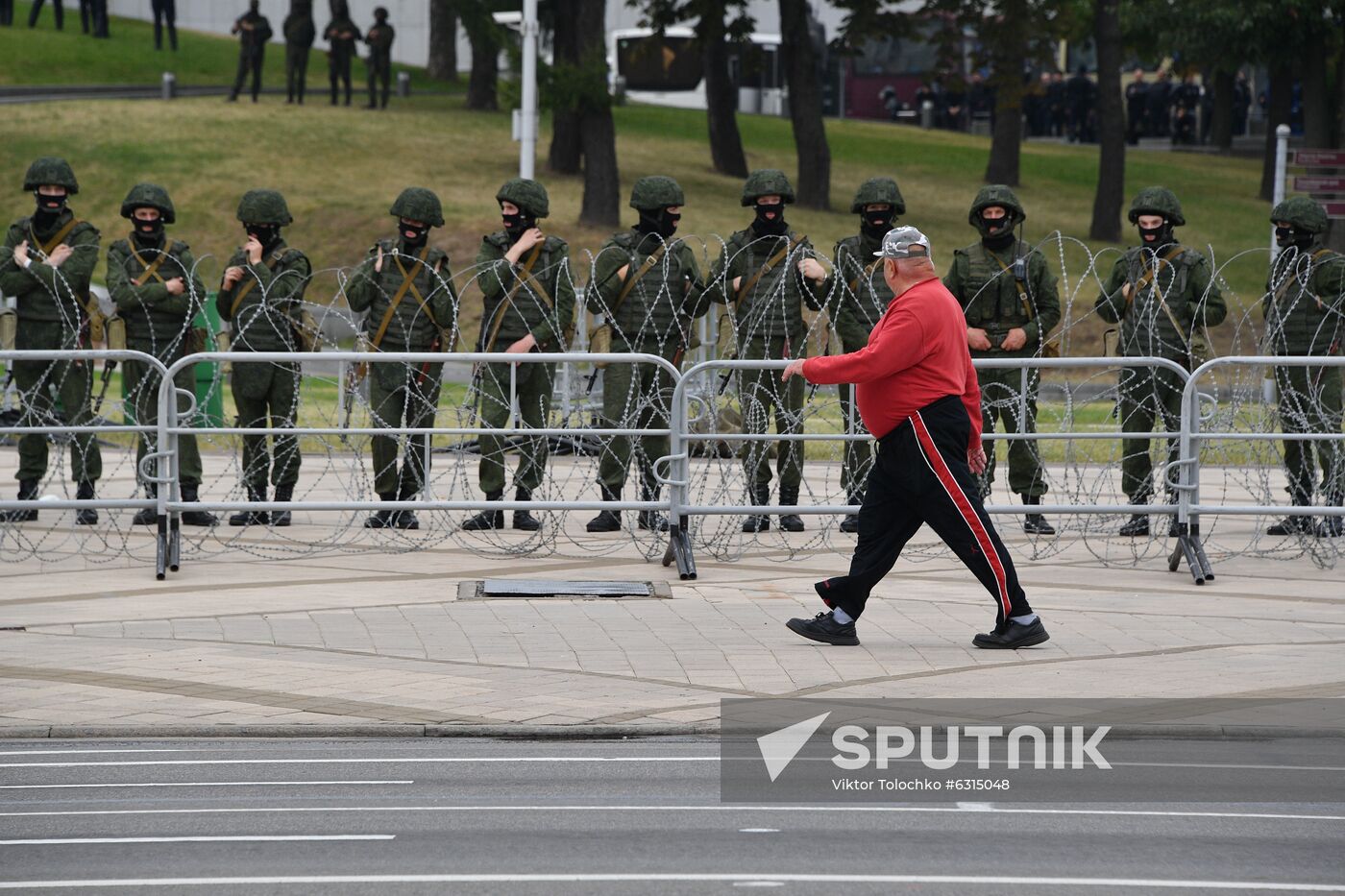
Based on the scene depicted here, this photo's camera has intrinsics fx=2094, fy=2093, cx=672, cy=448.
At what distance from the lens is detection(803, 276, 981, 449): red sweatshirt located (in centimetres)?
865

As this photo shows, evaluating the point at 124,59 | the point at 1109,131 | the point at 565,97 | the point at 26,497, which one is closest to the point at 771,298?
the point at 26,497

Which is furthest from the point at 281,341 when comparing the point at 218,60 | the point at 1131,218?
the point at 218,60

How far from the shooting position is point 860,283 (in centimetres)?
1268

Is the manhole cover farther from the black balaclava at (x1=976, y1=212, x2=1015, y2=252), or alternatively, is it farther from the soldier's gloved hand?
the soldier's gloved hand

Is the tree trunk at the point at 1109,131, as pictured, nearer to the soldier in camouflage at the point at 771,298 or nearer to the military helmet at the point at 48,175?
the soldier in camouflage at the point at 771,298

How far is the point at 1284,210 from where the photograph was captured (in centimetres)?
1273

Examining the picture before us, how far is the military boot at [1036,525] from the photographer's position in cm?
1236

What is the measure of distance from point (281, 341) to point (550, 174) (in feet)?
88.5

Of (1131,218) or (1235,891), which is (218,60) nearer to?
(1131,218)

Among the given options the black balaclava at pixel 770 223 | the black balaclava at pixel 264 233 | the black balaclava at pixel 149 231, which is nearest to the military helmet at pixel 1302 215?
the black balaclava at pixel 770 223

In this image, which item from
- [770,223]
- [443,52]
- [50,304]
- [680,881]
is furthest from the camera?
[443,52]

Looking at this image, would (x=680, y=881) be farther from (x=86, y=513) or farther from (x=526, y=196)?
(x=86, y=513)

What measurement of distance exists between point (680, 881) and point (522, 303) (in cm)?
786

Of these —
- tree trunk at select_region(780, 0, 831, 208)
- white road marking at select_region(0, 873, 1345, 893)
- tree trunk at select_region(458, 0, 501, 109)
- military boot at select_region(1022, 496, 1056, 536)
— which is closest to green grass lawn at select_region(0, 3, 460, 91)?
tree trunk at select_region(458, 0, 501, 109)
